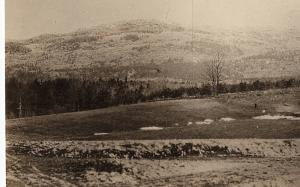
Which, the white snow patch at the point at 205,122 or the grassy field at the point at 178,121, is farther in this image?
the white snow patch at the point at 205,122

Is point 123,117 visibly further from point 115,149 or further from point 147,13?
point 147,13

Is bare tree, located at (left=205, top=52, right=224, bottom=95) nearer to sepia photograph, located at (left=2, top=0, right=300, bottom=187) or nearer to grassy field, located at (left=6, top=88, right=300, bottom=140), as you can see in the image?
sepia photograph, located at (left=2, top=0, right=300, bottom=187)

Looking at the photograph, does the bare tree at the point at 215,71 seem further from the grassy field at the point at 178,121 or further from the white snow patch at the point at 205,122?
the white snow patch at the point at 205,122

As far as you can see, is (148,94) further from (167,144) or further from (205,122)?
(205,122)

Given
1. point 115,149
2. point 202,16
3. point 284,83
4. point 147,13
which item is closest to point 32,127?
point 115,149

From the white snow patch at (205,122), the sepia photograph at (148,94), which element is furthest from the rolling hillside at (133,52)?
the white snow patch at (205,122)
